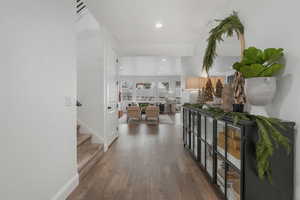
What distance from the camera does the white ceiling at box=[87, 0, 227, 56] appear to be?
8.91ft

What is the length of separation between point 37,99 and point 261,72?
196 cm

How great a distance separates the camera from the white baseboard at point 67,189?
1729 mm

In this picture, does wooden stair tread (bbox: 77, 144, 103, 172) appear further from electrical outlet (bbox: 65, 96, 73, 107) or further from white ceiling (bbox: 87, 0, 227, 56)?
white ceiling (bbox: 87, 0, 227, 56)

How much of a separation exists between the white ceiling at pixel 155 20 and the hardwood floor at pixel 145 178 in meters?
2.80

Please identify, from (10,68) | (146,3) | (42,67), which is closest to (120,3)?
(146,3)

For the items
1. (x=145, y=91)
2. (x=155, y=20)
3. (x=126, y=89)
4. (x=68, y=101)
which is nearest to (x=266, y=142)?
(x=68, y=101)

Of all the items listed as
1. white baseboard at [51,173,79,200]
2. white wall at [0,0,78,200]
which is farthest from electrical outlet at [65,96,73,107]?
white baseboard at [51,173,79,200]

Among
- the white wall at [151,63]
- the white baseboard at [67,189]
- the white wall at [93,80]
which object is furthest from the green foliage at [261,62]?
the white wall at [151,63]

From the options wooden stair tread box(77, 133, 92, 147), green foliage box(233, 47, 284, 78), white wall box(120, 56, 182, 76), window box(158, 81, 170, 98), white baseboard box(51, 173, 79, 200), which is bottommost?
white baseboard box(51, 173, 79, 200)

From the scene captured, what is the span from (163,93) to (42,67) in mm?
11371

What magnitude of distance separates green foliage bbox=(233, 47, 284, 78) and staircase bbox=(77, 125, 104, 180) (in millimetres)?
2460

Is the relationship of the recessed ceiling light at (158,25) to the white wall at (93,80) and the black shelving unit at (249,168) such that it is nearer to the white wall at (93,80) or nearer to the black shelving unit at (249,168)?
the white wall at (93,80)

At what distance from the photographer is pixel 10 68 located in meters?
1.14

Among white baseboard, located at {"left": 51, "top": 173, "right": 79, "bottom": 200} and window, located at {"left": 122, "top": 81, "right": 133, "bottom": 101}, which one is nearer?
white baseboard, located at {"left": 51, "top": 173, "right": 79, "bottom": 200}
